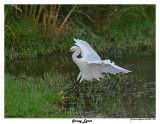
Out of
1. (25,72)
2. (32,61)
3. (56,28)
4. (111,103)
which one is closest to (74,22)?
(56,28)

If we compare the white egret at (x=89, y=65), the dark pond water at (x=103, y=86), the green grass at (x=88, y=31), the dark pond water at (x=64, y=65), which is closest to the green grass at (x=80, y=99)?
the dark pond water at (x=103, y=86)

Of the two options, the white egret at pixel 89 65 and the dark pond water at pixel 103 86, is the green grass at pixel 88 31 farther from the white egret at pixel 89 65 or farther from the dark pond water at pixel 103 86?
the white egret at pixel 89 65

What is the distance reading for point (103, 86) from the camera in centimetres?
681

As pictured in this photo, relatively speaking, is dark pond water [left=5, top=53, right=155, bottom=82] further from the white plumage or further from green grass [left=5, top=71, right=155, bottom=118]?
the white plumage

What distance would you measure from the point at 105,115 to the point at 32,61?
403cm

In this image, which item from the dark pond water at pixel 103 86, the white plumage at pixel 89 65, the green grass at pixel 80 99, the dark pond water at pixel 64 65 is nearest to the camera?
the green grass at pixel 80 99

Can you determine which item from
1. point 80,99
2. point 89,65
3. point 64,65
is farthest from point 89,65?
point 64,65

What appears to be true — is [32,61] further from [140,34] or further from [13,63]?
[140,34]

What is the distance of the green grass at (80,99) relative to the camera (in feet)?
17.9

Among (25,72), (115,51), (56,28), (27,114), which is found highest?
(56,28)

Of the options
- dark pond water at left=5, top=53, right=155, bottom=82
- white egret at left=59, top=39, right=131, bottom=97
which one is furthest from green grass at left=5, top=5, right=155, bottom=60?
white egret at left=59, top=39, right=131, bottom=97

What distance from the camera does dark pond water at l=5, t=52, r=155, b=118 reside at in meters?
5.57

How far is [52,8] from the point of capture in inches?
383

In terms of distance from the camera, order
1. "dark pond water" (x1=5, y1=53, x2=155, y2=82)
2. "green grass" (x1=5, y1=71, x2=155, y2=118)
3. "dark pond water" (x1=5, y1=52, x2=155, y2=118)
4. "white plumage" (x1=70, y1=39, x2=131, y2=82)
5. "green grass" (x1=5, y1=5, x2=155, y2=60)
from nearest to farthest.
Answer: "green grass" (x1=5, y1=71, x2=155, y2=118) → "dark pond water" (x1=5, y1=52, x2=155, y2=118) → "white plumage" (x1=70, y1=39, x2=131, y2=82) → "dark pond water" (x1=5, y1=53, x2=155, y2=82) → "green grass" (x1=5, y1=5, x2=155, y2=60)
